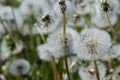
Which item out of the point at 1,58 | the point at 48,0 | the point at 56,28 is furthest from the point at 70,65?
the point at 48,0

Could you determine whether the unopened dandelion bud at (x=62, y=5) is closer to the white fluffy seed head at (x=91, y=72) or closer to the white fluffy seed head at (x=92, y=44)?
the white fluffy seed head at (x=92, y=44)

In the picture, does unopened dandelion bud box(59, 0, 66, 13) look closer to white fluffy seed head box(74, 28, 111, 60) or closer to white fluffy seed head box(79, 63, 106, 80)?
white fluffy seed head box(74, 28, 111, 60)

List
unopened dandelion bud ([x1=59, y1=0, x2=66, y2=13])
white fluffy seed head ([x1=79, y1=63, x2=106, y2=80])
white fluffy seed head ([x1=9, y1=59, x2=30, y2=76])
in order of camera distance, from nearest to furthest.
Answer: unopened dandelion bud ([x1=59, y1=0, x2=66, y2=13]), white fluffy seed head ([x1=79, y1=63, x2=106, y2=80]), white fluffy seed head ([x1=9, y1=59, x2=30, y2=76])

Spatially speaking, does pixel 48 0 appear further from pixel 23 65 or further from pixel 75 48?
pixel 75 48

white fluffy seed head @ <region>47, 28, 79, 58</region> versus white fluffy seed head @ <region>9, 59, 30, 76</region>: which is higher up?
white fluffy seed head @ <region>47, 28, 79, 58</region>

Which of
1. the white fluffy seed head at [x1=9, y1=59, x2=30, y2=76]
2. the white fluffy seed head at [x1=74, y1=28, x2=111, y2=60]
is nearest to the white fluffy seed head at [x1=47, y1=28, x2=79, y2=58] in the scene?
the white fluffy seed head at [x1=74, y1=28, x2=111, y2=60]

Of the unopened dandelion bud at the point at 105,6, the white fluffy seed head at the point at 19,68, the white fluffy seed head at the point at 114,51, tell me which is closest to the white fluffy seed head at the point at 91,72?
the white fluffy seed head at the point at 114,51
